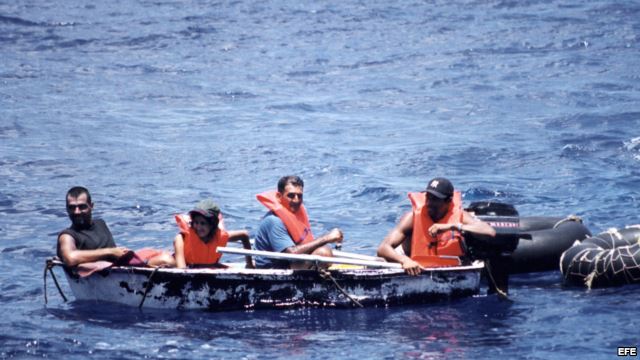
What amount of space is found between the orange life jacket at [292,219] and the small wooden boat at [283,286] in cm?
63

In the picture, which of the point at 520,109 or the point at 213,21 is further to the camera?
the point at 213,21

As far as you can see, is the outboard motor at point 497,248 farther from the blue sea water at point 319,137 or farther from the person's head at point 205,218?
the person's head at point 205,218

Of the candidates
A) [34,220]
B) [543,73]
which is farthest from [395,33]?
[34,220]

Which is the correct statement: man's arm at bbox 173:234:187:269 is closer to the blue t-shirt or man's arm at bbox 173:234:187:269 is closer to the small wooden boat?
the small wooden boat

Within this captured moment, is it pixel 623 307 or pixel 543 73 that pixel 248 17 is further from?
pixel 623 307

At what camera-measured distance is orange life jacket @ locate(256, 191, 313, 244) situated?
15.9 metres

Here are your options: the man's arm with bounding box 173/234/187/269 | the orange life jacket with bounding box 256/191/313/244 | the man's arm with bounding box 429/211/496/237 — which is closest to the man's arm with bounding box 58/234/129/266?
the man's arm with bounding box 173/234/187/269

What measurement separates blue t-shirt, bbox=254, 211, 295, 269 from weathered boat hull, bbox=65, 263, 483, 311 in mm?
520

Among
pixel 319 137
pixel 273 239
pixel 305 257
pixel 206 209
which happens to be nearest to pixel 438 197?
pixel 305 257

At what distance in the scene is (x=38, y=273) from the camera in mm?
18219

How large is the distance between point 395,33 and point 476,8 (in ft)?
13.4

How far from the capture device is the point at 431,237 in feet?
51.9

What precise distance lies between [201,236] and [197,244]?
14cm

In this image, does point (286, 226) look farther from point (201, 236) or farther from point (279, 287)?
point (201, 236)
